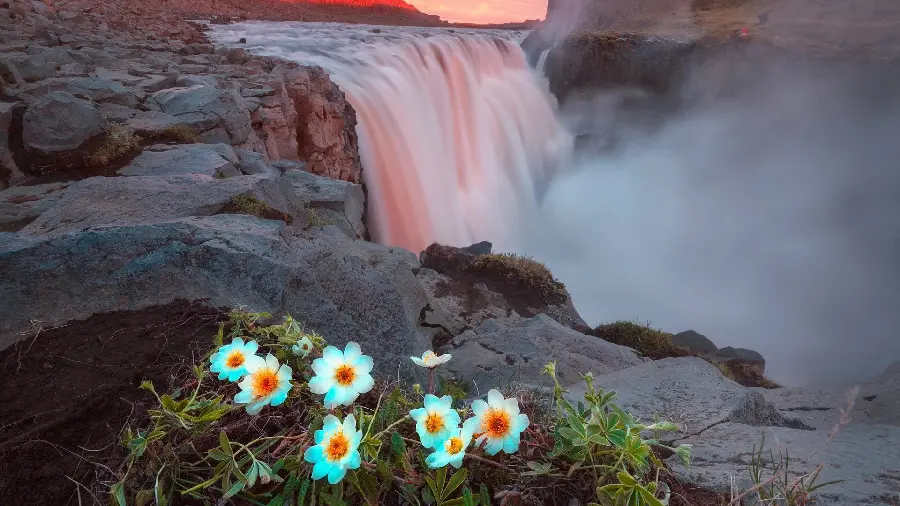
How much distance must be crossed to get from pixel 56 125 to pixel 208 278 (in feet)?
12.0

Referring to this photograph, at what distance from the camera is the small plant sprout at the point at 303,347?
5.17 ft

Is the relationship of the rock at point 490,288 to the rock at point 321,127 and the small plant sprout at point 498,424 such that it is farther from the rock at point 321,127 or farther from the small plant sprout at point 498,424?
the small plant sprout at point 498,424

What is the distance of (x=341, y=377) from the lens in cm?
132

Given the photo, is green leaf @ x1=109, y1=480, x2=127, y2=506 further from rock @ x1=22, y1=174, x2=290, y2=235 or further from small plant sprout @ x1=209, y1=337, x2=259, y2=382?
rock @ x1=22, y1=174, x2=290, y2=235

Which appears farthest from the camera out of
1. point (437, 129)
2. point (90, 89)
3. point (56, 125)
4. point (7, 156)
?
point (437, 129)

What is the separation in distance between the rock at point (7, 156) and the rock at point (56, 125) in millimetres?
144

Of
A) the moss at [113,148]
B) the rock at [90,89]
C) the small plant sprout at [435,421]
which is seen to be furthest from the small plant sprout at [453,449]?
the rock at [90,89]

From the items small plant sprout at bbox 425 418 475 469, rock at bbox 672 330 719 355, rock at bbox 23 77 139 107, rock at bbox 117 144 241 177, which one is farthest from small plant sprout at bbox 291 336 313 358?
rock at bbox 672 330 719 355

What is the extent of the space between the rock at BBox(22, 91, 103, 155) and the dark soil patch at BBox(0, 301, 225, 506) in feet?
12.4

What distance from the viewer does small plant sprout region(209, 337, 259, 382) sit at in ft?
4.62

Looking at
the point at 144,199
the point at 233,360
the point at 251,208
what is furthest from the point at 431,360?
the point at 144,199

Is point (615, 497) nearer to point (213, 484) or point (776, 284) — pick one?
point (213, 484)

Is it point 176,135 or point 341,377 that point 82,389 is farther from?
point 176,135

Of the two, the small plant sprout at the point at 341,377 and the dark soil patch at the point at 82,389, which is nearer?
the small plant sprout at the point at 341,377
